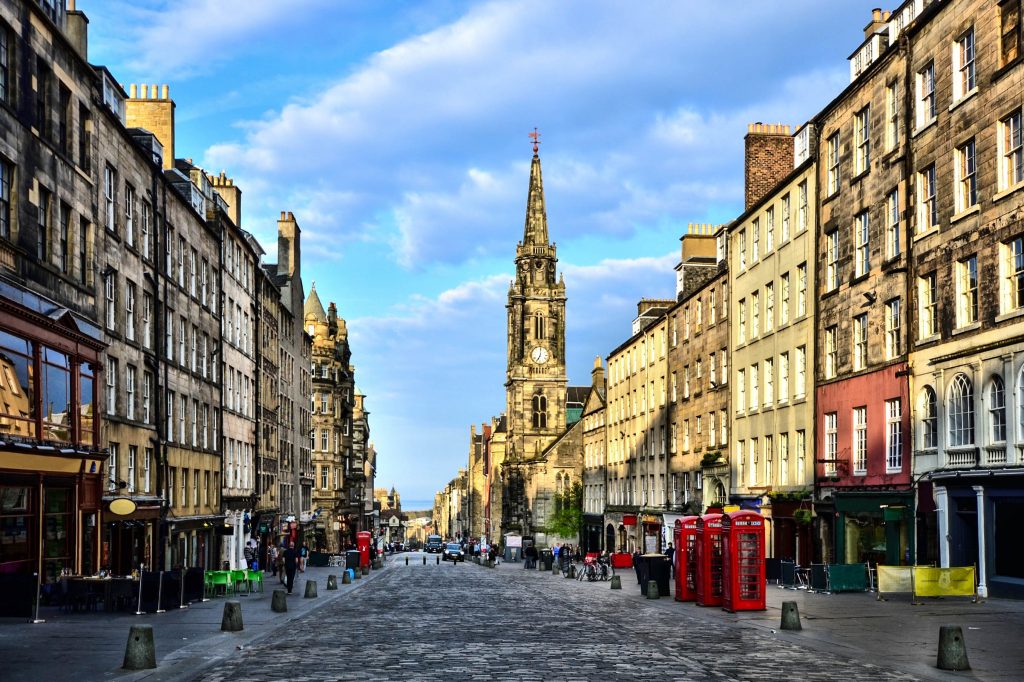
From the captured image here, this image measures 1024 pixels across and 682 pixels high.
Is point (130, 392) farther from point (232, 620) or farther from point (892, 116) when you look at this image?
point (892, 116)

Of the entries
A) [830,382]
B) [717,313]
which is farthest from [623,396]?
[830,382]

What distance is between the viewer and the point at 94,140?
34.1 m

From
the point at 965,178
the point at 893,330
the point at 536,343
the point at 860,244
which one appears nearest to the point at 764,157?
the point at 860,244

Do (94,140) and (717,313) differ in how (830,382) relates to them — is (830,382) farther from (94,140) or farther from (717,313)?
(94,140)

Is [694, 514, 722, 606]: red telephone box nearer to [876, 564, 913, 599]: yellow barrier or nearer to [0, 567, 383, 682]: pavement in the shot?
[876, 564, 913, 599]: yellow barrier

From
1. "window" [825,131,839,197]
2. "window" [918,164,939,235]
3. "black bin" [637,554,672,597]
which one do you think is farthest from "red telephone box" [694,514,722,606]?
"window" [825,131,839,197]

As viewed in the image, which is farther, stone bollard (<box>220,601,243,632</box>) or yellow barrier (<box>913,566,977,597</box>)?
yellow barrier (<box>913,566,977,597</box>)

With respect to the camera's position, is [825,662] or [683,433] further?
[683,433]

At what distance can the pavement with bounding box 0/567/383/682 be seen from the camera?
1661 cm

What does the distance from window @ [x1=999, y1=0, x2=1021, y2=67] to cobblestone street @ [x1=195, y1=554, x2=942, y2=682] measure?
1567 cm

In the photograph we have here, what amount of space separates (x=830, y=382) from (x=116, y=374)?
23930mm

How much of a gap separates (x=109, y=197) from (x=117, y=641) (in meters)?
19.0

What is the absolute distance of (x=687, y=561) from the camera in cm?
3400

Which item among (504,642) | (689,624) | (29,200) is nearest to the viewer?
(504,642)
